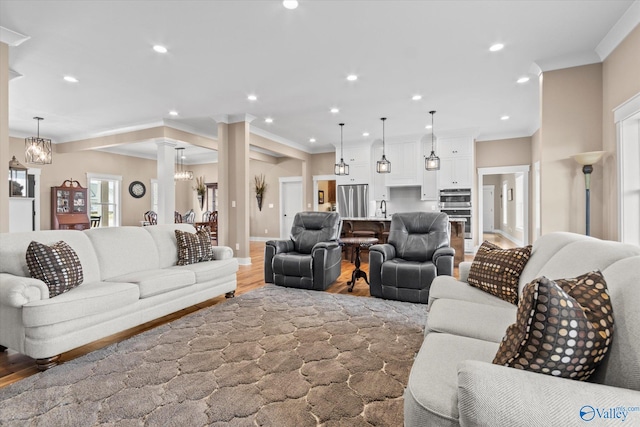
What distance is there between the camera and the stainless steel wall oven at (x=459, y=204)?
7.39 metres

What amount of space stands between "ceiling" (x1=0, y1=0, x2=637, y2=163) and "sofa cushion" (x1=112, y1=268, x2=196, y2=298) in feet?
7.62

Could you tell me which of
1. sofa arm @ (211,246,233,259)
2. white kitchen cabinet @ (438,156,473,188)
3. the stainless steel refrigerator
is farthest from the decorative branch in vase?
sofa arm @ (211,246,233,259)

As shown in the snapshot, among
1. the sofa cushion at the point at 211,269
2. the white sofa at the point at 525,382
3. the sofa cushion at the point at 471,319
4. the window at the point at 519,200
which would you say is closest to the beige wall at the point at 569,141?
the sofa cushion at the point at 471,319

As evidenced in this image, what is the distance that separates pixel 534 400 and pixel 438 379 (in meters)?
0.35

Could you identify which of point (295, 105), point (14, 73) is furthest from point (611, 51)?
point (14, 73)

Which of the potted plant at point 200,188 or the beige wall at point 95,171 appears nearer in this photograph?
the beige wall at point 95,171

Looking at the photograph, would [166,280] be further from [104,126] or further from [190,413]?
[104,126]

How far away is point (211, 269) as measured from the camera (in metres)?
3.51

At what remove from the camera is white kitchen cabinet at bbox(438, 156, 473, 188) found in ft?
24.3

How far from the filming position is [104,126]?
22.3ft

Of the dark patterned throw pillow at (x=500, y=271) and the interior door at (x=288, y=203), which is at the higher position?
the interior door at (x=288, y=203)

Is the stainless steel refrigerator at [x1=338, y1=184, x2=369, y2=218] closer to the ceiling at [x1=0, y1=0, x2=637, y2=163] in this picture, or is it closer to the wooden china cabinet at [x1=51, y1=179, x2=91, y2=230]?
the ceiling at [x1=0, y1=0, x2=637, y2=163]

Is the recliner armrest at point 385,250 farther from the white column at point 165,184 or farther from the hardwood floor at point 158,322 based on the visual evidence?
the white column at point 165,184

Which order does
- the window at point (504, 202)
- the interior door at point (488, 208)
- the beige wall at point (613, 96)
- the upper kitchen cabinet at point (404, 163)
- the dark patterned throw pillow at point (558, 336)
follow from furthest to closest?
the interior door at point (488, 208) → the window at point (504, 202) → the upper kitchen cabinet at point (404, 163) → the beige wall at point (613, 96) → the dark patterned throw pillow at point (558, 336)
